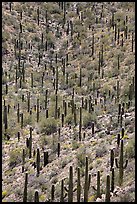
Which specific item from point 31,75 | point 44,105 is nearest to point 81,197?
point 44,105

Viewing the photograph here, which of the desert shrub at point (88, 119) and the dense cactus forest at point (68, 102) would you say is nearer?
the dense cactus forest at point (68, 102)

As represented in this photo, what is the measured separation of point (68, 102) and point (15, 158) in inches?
235

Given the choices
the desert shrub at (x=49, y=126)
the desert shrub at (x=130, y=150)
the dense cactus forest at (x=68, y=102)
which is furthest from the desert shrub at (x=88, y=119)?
the desert shrub at (x=130, y=150)

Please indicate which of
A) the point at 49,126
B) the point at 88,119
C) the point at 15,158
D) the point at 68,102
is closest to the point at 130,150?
the point at 88,119

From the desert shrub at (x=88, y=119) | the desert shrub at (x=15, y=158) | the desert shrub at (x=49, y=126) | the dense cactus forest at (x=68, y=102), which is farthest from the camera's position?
the desert shrub at (x=49, y=126)

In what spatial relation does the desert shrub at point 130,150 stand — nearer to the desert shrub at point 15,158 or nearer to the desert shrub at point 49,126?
the desert shrub at point 15,158

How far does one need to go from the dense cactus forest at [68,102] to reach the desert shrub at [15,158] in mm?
41

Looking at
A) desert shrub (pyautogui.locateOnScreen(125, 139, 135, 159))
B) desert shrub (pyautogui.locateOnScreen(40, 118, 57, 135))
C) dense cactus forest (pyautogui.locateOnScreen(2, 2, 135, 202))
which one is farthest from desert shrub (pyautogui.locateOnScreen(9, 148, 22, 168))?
desert shrub (pyautogui.locateOnScreen(125, 139, 135, 159))

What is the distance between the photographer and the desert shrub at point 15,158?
16547mm

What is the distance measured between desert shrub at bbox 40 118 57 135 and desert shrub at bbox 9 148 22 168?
2.11 meters

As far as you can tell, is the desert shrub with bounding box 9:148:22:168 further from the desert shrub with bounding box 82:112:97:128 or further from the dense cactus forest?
the desert shrub with bounding box 82:112:97:128

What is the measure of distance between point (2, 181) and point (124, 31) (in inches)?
659

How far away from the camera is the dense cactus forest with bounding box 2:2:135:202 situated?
41.7 ft

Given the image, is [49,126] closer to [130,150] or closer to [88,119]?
[88,119]
